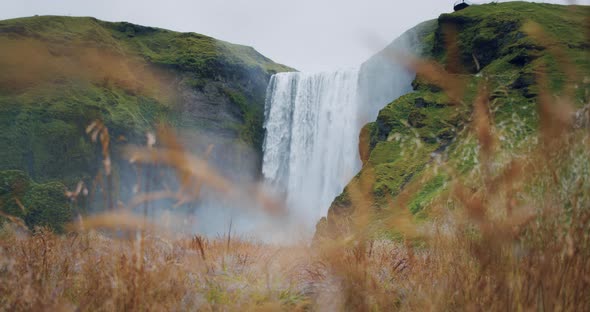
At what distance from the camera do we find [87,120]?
2711 centimetres

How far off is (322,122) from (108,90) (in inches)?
658

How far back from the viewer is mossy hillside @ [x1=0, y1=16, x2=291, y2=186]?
25766 mm

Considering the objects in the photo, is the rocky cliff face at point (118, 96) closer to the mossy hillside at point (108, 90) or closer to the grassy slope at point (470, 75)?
the mossy hillside at point (108, 90)

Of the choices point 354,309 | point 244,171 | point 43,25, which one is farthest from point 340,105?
point 354,309

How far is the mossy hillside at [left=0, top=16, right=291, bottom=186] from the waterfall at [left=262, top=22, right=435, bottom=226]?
14.9 ft

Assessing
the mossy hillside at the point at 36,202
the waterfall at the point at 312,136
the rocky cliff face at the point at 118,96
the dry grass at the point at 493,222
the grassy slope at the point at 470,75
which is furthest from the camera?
the waterfall at the point at 312,136

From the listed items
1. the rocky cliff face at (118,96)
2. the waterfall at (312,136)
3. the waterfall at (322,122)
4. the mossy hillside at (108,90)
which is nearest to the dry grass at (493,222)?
the mossy hillside at (108,90)

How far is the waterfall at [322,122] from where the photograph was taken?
25.8 meters

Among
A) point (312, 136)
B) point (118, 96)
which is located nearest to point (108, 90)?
point (118, 96)

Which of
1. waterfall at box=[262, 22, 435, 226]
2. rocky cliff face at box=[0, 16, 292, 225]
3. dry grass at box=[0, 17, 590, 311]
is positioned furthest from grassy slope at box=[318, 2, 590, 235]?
rocky cliff face at box=[0, 16, 292, 225]

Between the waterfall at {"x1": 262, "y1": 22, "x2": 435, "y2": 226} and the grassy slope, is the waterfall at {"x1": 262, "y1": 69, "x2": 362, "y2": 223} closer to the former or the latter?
the waterfall at {"x1": 262, "y1": 22, "x2": 435, "y2": 226}

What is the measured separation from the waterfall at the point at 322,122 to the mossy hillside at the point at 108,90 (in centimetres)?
453

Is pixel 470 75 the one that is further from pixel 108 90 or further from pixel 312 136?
pixel 108 90

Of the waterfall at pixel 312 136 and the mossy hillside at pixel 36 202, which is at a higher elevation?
the waterfall at pixel 312 136
